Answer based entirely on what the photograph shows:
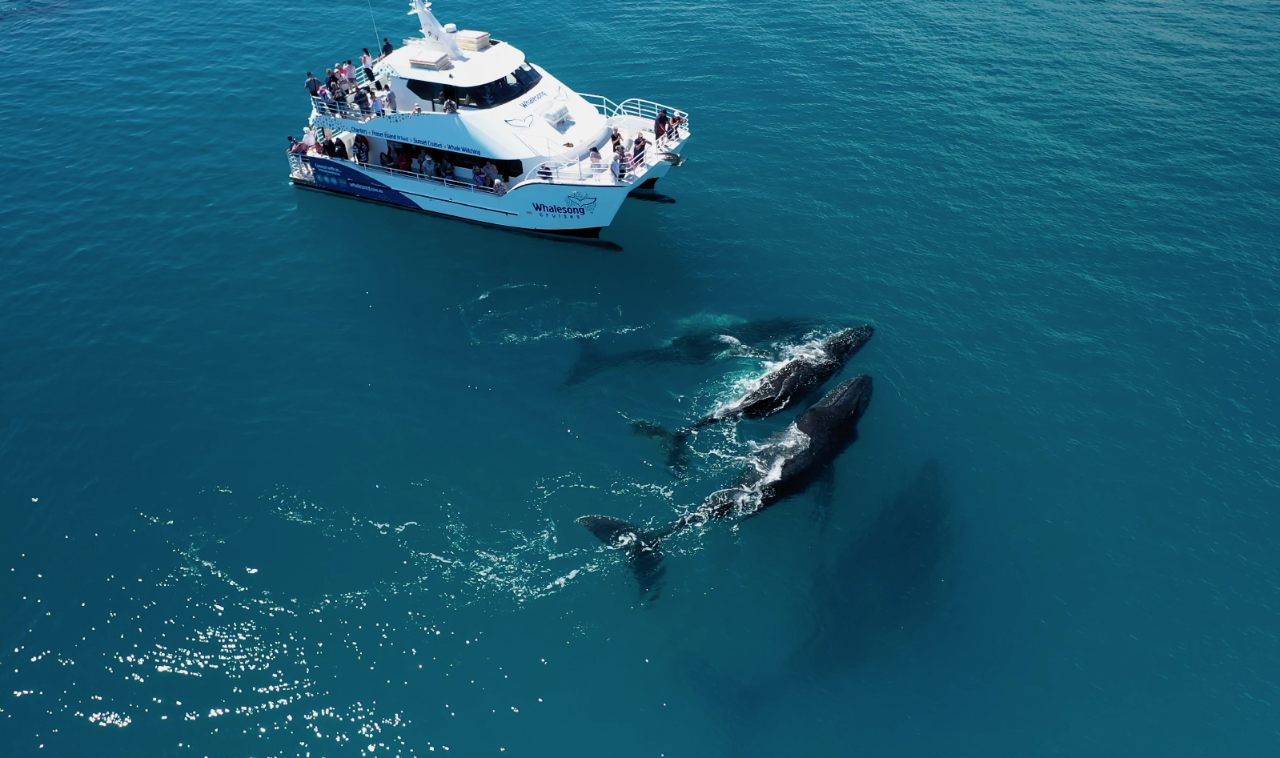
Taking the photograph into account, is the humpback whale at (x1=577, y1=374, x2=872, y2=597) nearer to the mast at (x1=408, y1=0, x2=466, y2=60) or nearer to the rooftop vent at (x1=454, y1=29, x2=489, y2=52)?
the rooftop vent at (x1=454, y1=29, x2=489, y2=52)

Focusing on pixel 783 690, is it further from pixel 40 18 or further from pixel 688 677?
pixel 40 18

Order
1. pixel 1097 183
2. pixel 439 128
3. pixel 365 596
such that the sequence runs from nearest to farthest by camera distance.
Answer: pixel 365 596 → pixel 439 128 → pixel 1097 183

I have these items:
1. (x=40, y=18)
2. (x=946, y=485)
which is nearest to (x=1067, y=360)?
(x=946, y=485)

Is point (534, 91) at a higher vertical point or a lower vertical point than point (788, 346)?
higher

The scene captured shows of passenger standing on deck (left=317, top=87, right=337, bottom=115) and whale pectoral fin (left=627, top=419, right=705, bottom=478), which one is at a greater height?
passenger standing on deck (left=317, top=87, right=337, bottom=115)

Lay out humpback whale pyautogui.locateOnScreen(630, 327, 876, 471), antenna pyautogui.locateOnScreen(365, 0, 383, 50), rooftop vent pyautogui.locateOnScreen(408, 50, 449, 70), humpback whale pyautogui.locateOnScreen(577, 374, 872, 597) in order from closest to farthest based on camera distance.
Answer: humpback whale pyautogui.locateOnScreen(577, 374, 872, 597), humpback whale pyautogui.locateOnScreen(630, 327, 876, 471), rooftop vent pyautogui.locateOnScreen(408, 50, 449, 70), antenna pyautogui.locateOnScreen(365, 0, 383, 50)

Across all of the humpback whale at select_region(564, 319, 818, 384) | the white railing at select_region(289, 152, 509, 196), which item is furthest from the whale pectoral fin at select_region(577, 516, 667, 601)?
the white railing at select_region(289, 152, 509, 196)
